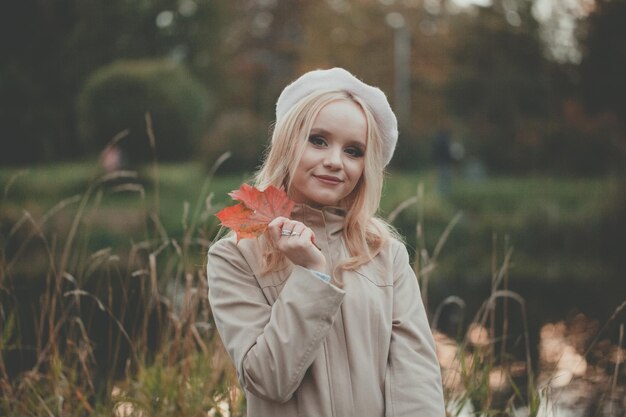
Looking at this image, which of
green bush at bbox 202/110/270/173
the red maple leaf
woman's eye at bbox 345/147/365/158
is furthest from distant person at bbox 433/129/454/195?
the red maple leaf

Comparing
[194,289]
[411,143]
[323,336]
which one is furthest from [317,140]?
[411,143]

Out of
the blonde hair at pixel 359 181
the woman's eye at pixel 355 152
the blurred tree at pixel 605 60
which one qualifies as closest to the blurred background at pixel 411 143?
the blurred tree at pixel 605 60

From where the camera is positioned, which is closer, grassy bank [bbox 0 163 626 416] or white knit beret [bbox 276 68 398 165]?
white knit beret [bbox 276 68 398 165]

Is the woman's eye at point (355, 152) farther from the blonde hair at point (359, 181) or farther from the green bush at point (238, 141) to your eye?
the green bush at point (238, 141)

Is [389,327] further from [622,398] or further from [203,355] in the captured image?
[622,398]

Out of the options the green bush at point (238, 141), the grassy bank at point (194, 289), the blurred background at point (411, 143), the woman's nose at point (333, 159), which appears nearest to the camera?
the woman's nose at point (333, 159)

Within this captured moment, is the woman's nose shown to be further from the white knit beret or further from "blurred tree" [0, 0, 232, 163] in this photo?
"blurred tree" [0, 0, 232, 163]

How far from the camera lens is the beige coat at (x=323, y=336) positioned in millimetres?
1856

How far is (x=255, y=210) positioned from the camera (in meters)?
1.95

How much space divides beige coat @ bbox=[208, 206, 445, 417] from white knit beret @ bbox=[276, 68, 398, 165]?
0.31m

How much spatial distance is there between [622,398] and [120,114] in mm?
12467

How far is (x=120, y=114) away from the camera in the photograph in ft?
50.7

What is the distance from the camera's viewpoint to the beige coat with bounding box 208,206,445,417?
1.86 m

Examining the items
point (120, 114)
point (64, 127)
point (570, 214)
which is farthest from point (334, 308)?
point (64, 127)
